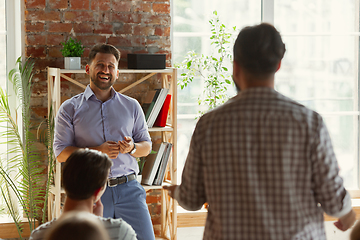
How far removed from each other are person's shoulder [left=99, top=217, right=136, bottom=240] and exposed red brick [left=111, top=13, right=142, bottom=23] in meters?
2.01

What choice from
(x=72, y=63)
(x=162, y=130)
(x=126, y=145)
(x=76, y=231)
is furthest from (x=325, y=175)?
(x=72, y=63)

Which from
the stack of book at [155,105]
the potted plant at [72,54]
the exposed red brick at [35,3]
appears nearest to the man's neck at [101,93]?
the potted plant at [72,54]

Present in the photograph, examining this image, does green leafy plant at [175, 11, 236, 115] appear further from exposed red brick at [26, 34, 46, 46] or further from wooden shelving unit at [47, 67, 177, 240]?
exposed red brick at [26, 34, 46, 46]

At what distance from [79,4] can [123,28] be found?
377 mm

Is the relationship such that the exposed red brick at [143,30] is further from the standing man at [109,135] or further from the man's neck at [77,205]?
the man's neck at [77,205]

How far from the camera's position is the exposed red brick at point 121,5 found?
9.98 ft

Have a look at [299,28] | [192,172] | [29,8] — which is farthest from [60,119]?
[299,28]

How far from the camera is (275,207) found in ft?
3.69

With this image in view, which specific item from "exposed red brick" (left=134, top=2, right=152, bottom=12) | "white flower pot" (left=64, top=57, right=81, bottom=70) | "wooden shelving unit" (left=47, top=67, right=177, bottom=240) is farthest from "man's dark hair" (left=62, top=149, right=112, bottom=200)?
"exposed red brick" (left=134, top=2, right=152, bottom=12)

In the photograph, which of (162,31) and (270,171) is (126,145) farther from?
(270,171)

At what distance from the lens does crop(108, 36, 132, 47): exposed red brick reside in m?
3.06

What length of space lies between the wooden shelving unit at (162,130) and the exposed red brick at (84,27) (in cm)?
36

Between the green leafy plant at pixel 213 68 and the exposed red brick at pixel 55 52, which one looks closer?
the exposed red brick at pixel 55 52

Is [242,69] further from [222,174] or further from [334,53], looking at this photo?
[334,53]
